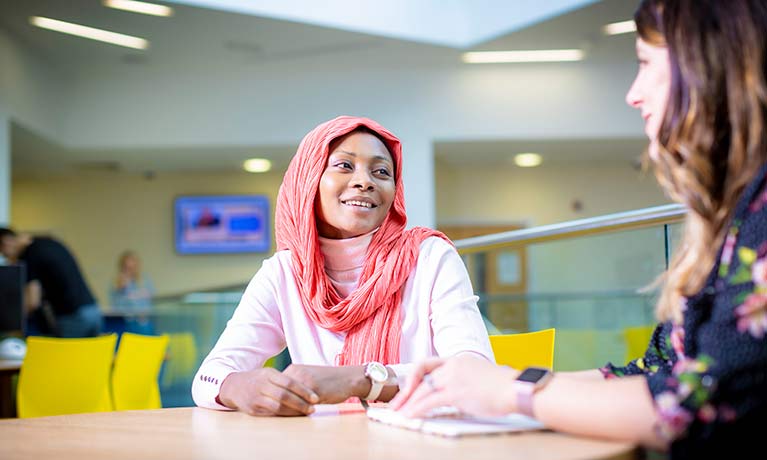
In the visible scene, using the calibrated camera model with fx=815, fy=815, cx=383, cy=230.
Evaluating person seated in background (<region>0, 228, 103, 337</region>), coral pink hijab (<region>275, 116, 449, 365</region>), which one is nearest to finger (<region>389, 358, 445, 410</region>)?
coral pink hijab (<region>275, 116, 449, 365</region>)

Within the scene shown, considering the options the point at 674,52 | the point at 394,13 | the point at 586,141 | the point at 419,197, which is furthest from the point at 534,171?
the point at 674,52

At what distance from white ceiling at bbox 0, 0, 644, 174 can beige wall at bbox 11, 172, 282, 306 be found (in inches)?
36.5

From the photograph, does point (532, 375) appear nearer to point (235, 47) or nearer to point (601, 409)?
point (601, 409)

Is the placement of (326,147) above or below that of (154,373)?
above

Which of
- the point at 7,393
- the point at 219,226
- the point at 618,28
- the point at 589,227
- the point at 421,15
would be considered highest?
the point at 421,15

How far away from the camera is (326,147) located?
6.18 ft

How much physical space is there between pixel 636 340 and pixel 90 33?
237 inches

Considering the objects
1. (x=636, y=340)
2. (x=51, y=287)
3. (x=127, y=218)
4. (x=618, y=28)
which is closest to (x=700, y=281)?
(x=636, y=340)

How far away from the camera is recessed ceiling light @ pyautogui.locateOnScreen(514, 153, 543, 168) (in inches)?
408

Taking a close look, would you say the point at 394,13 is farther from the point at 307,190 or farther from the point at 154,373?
the point at 307,190

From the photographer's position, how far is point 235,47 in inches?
322

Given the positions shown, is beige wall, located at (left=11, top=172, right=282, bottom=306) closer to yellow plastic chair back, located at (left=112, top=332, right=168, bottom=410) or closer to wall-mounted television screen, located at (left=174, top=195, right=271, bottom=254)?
wall-mounted television screen, located at (left=174, top=195, right=271, bottom=254)

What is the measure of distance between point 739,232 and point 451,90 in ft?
27.9

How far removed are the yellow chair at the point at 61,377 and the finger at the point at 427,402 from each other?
100 inches
